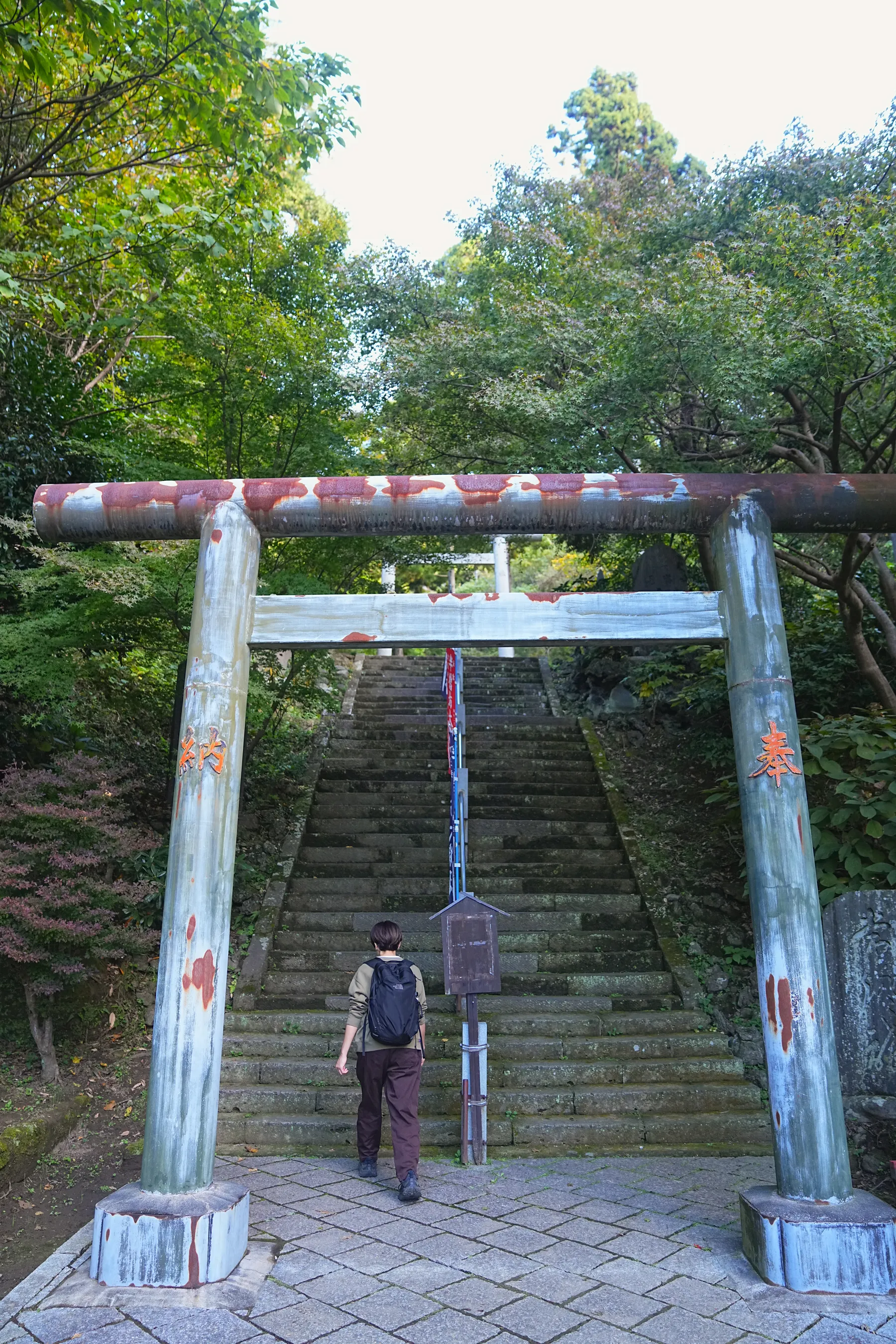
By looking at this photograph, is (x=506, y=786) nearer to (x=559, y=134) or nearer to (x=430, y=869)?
(x=430, y=869)

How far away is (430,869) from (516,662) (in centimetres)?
795

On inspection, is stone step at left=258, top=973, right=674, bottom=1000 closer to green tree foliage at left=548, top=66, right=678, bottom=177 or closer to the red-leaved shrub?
the red-leaved shrub

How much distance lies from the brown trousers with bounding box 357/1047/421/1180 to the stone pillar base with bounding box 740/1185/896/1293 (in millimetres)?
1695

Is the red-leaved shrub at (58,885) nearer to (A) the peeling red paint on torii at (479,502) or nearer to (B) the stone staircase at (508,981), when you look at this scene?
(B) the stone staircase at (508,981)

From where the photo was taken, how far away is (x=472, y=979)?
4750 mm

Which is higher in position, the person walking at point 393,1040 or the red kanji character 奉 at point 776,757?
the red kanji character 奉 at point 776,757

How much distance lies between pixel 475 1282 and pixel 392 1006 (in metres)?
1.23

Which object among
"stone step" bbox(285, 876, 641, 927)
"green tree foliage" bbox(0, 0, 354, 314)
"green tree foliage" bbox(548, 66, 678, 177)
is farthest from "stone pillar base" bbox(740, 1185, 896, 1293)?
"green tree foliage" bbox(548, 66, 678, 177)

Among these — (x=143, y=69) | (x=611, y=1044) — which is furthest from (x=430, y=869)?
(x=143, y=69)

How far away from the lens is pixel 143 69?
6.43m

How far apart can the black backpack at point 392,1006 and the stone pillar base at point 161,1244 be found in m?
1.13

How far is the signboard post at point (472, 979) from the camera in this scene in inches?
186

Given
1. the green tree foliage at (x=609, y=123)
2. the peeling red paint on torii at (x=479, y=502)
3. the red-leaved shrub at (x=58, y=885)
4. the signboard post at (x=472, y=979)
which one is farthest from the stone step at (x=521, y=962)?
the green tree foliage at (x=609, y=123)

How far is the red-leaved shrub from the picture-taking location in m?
5.23
